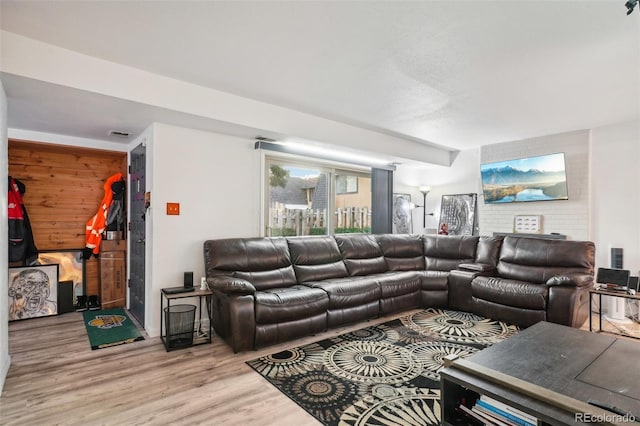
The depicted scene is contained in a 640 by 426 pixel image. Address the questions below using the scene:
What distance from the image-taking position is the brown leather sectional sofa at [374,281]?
10.4 feet

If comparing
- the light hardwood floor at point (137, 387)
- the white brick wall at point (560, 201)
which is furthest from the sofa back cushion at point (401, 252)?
the light hardwood floor at point (137, 387)

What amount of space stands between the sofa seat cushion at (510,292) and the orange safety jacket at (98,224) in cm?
511

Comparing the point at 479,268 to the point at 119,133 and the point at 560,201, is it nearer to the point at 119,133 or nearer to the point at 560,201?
the point at 560,201

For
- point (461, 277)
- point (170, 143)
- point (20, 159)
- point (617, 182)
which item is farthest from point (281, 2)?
point (617, 182)

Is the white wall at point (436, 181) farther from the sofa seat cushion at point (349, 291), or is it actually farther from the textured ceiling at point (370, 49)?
the sofa seat cushion at point (349, 291)

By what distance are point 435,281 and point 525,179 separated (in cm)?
222

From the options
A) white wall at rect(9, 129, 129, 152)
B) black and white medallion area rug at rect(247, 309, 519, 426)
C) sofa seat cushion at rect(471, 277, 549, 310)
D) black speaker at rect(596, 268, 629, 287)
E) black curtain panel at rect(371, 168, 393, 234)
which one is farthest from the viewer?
black curtain panel at rect(371, 168, 393, 234)

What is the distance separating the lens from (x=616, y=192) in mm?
4414

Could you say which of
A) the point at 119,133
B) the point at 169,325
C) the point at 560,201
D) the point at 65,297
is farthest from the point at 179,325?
the point at 560,201

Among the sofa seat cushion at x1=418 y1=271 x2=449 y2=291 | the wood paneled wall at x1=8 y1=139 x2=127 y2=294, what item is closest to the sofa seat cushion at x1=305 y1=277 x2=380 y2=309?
the sofa seat cushion at x1=418 y1=271 x2=449 y2=291

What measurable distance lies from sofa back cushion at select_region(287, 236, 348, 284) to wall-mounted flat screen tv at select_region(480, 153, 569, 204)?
9.62 feet

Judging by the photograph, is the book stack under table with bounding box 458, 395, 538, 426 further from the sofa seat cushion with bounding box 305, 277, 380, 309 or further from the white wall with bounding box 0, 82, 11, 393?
the white wall with bounding box 0, 82, 11, 393

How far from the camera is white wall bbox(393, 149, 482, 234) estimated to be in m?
6.10

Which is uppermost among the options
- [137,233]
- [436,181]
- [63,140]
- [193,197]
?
[63,140]
